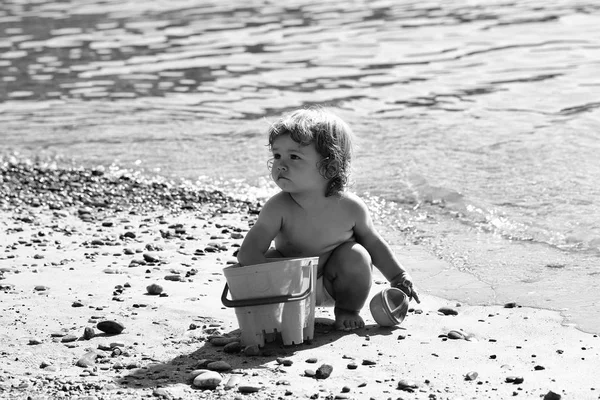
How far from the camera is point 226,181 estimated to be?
883 cm

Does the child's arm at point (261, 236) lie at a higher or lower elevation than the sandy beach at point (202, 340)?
higher

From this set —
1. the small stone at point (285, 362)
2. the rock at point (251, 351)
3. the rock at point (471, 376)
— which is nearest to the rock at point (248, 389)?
the small stone at point (285, 362)

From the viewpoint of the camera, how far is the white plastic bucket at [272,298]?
4508mm

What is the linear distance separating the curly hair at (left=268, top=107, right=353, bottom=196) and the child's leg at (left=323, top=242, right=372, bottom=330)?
1.04 feet

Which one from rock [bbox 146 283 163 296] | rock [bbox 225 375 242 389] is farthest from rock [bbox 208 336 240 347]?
rock [bbox 146 283 163 296]

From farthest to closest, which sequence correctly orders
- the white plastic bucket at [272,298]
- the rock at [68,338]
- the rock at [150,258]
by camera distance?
the rock at [150,258] → the rock at [68,338] → the white plastic bucket at [272,298]

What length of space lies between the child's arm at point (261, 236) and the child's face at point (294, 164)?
5.4 inches

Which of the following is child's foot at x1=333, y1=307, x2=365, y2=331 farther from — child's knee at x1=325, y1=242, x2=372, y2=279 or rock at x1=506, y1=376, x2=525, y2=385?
rock at x1=506, y1=376, x2=525, y2=385

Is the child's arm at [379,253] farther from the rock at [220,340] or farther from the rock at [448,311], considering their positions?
the rock at [220,340]

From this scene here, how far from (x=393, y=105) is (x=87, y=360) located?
7548 millimetres

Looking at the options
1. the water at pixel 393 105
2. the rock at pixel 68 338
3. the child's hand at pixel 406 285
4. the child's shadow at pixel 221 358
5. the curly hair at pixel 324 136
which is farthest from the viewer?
the water at pixel 393 105

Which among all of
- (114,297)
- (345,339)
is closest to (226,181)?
(114,297)

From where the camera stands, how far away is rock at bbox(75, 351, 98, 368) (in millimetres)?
4310

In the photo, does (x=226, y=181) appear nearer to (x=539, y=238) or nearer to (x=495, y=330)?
(x=539, y=238)
